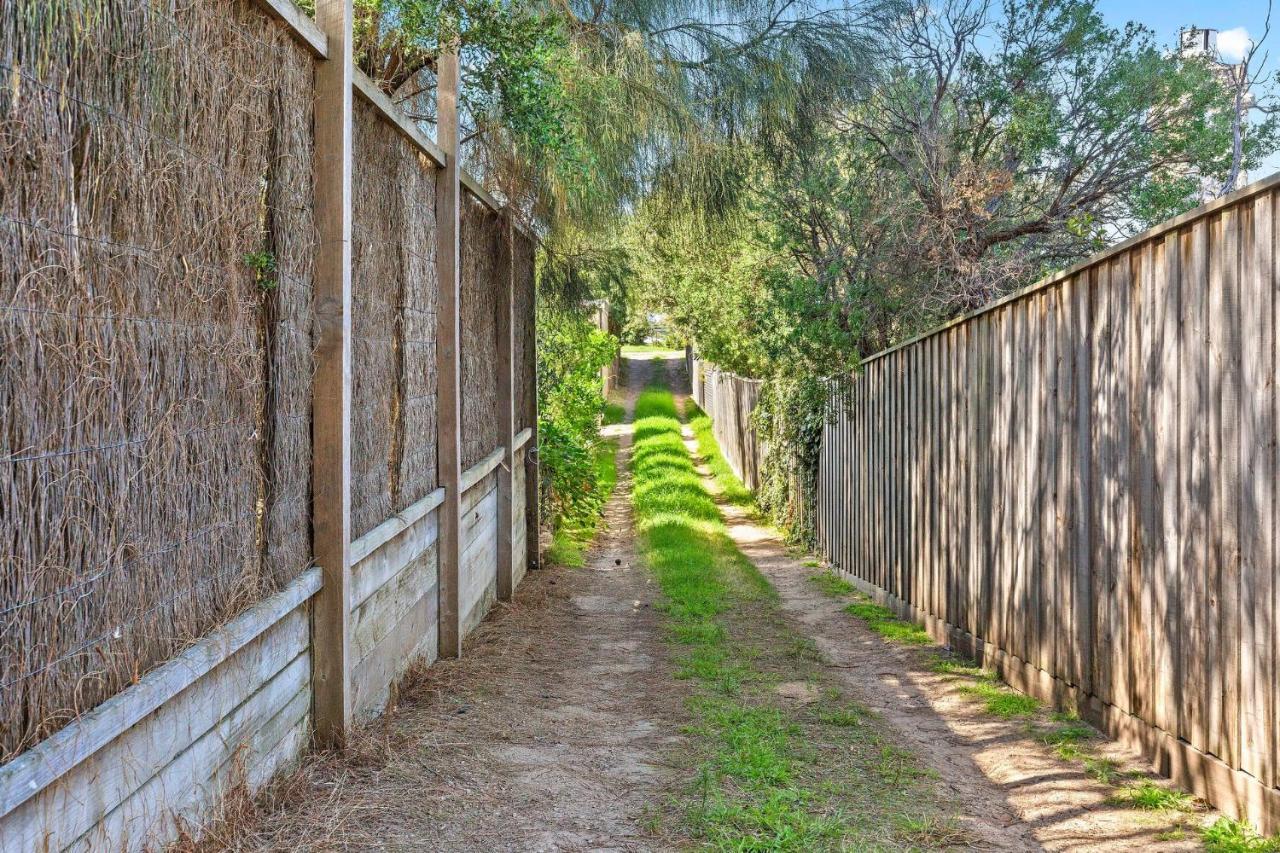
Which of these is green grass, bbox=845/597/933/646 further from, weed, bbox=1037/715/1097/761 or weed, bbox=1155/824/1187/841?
weed, bbox=1155/824/1187/841

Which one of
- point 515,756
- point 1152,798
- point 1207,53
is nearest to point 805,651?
point 515,756

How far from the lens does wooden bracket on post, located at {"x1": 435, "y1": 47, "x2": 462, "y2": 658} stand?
593 centimetres

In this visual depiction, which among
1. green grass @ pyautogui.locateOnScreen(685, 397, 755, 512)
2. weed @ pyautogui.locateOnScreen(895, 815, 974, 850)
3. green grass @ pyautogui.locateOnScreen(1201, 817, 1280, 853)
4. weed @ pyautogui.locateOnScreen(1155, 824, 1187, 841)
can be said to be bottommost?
weed @ pyautogui.locateOnScreen(1155, 824, 1187, 841)

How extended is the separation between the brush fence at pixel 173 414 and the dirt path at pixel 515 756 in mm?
223

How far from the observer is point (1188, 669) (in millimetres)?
3883

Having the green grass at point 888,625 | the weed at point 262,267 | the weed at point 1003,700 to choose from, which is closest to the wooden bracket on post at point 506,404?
the green grass at point 888,625

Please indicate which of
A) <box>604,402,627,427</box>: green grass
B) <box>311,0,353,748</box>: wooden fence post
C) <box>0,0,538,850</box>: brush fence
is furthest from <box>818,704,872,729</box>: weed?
<box>604,402,627,427</box>: green grass

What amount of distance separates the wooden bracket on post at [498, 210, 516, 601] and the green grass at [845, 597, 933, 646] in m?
2.48

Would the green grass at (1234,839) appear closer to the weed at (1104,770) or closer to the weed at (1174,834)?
the weed at (1174,834)

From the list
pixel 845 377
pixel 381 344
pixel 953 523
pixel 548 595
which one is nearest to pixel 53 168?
pixel 381 344

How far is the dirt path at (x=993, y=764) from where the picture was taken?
142 inches

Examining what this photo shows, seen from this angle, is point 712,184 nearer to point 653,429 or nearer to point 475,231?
point 475,231

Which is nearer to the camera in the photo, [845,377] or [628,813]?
[628,813]

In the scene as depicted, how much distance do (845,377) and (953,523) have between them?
10.9ft
